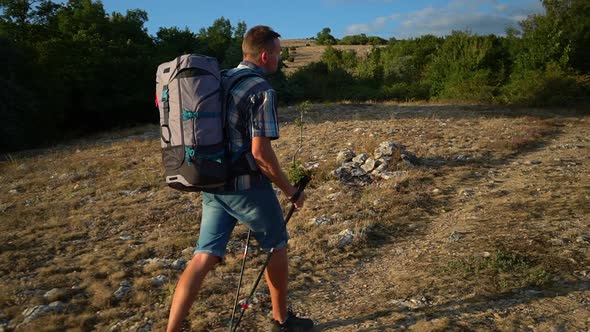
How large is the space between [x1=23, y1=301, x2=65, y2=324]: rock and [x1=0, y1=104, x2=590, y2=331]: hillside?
2 centimetres

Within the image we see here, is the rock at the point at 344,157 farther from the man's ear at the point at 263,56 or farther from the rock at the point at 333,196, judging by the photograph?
the man's ear at the point at 263,56

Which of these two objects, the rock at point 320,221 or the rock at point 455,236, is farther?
the rock at point 320,221

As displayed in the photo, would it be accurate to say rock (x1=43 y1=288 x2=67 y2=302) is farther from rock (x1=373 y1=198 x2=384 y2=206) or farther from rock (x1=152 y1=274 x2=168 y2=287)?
rock (x1=373 y1=198 x2=384 y2=206)

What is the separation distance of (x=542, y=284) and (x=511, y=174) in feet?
11.5

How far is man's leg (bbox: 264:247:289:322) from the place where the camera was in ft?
8.36

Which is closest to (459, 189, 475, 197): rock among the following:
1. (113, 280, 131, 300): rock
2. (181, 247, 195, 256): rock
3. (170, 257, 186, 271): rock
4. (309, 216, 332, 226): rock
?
(309, 216, 332, 226): rock

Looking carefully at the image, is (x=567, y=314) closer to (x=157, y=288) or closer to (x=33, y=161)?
(x=157, y=288)

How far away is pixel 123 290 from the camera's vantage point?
350 centimetres

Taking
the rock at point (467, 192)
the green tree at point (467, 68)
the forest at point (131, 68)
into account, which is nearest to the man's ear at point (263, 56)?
the rock at point (467, 192)

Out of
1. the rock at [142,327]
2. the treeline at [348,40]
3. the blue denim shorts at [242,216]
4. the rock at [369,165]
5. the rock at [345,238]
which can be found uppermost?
the treeline at [348,40]

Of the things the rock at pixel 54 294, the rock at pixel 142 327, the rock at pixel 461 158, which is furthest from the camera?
the rock at pixel 461 158

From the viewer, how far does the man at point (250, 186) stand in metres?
2.21

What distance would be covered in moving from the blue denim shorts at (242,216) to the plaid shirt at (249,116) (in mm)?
78

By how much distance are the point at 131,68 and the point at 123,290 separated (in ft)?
58.7
